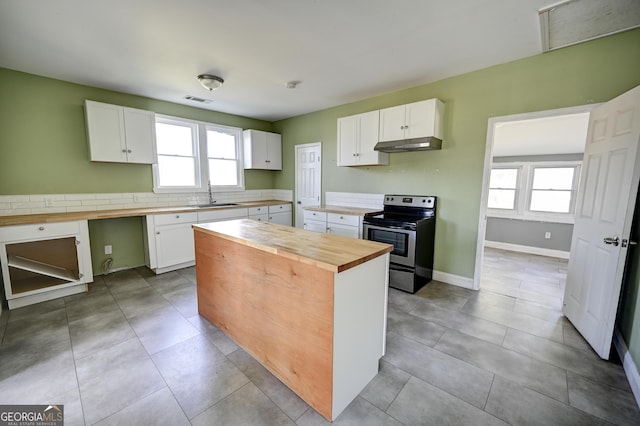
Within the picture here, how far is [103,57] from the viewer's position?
2654mm

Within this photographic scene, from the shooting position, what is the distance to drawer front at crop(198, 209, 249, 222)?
4.07m

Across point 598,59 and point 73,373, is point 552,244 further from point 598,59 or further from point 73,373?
point 73,373

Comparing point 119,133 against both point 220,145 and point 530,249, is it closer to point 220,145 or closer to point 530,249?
point 220,145

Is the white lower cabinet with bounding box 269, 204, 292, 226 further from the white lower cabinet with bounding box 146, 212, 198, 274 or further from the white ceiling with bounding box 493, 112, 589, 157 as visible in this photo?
the white ceiling with bounding box 493, 112, 589, 157

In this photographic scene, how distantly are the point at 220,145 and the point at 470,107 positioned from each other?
4122 mm

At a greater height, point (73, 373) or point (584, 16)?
point (584, 16)

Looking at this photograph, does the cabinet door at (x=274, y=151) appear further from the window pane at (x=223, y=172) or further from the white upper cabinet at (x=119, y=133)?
the white upper cabinet at (x=119, y=133)

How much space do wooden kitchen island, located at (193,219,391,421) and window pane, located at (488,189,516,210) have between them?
5.28 metres

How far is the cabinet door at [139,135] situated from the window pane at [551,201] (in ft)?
23.1

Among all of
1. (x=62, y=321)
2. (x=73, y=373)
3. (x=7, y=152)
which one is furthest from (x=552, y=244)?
(x=7, y=152)

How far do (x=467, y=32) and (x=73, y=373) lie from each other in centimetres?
412

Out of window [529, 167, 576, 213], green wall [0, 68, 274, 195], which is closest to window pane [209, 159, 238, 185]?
green wall [0, 68, 274, 195]

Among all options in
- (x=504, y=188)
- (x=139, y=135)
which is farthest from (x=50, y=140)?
(x=504, y=188)

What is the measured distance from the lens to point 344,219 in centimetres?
382
